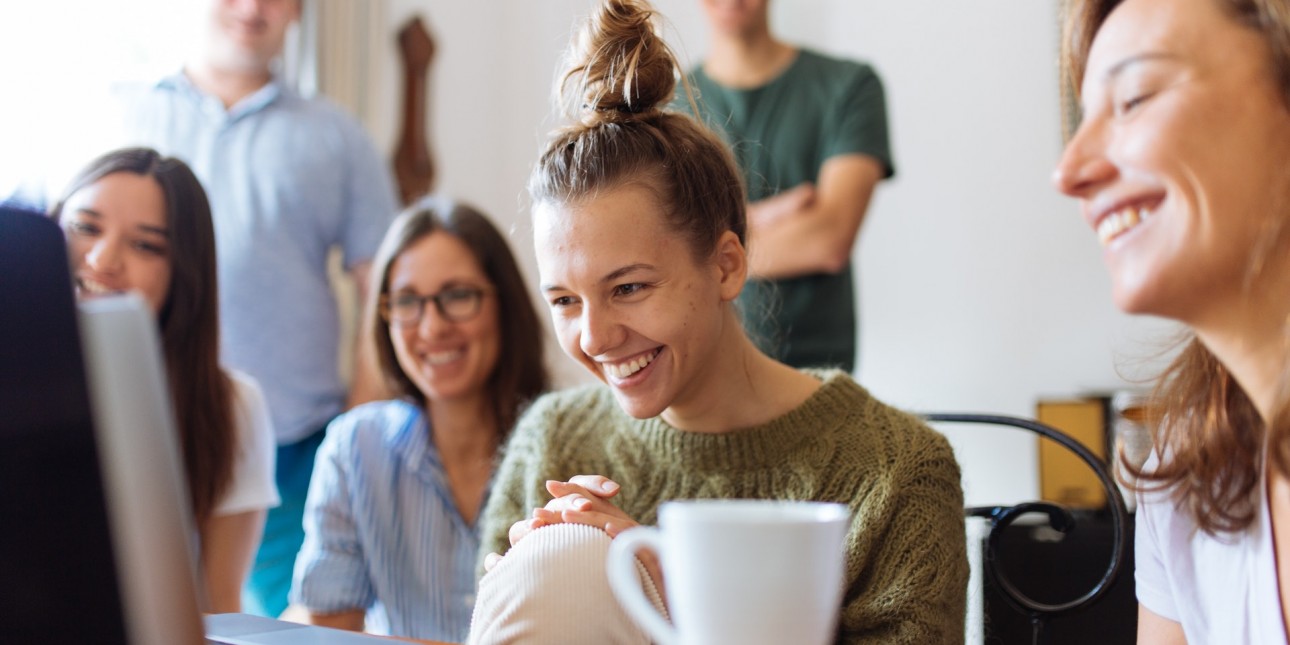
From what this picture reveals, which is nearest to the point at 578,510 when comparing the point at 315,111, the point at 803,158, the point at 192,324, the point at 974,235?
the point at 192,324

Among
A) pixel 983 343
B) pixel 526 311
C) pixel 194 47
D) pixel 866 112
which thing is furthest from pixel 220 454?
pixel 983 343

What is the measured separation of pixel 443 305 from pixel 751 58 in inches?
35.8

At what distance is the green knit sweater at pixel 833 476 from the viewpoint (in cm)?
122

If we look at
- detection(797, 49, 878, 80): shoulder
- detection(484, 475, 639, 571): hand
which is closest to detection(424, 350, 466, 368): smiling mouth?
detection(484, 475, 639, 571): hand

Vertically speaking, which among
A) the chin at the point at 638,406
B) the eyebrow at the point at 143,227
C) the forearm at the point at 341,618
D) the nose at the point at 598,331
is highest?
the eyebrow at the point at 143,227

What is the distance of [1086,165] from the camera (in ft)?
2.66

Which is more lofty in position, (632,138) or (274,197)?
(274,197)

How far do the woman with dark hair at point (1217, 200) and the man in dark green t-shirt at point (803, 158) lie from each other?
56.1 inches

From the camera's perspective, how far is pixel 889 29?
144 inches

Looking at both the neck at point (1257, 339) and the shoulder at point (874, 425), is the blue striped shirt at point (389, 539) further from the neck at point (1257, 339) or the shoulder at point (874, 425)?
the neck at point (1257, 339)

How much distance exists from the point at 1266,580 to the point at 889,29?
3.03 metres

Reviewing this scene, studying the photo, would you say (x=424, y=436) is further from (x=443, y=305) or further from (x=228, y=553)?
(x=228, y=553)

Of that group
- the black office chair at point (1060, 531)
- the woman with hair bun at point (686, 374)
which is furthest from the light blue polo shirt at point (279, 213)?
the black office chair at point (1060, 531)

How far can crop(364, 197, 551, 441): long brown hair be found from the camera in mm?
2045
